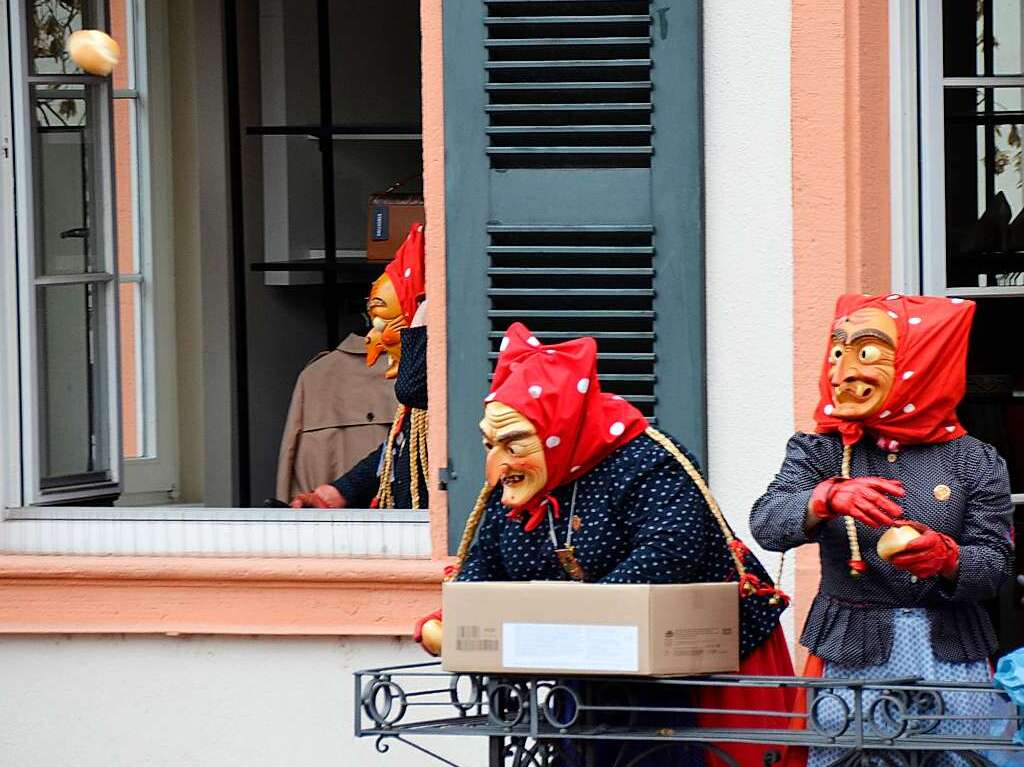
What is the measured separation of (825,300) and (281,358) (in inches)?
117

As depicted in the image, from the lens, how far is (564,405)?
4148 mm

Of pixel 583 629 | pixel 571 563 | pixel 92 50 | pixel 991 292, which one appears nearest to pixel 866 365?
pixel 571 563

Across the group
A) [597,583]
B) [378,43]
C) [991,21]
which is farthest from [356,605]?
[378,43]

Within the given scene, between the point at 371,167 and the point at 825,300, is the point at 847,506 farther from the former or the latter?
the point at 371,167

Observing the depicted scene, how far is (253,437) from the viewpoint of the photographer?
25.0 feet

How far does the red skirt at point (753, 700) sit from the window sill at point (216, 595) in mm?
1229

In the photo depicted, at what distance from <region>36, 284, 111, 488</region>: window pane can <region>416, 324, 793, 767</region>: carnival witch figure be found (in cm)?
195

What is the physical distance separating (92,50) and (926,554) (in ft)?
8.84

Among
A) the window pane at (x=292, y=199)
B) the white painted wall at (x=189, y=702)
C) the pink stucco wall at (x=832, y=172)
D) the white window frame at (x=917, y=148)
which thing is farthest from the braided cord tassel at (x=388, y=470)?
the window pane at (x=292, y=199)

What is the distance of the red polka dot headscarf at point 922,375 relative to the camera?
4238 millimetres

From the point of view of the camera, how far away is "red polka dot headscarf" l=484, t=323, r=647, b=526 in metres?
4.15

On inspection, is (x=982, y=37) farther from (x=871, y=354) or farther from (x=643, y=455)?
(x=643, y=455)

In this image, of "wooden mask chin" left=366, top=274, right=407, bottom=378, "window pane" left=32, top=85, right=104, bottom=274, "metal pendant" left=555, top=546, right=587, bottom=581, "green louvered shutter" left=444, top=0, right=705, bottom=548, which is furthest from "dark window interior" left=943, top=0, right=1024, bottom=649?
"window pane" left=32, top=85, right=104, bottom=274

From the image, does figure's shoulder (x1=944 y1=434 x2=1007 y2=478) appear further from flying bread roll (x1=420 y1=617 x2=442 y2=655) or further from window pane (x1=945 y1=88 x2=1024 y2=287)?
window pane (x1=945 y1=88 x2=1024 y2=287)
